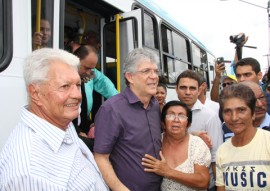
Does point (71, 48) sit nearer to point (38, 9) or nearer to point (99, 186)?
point (38, 9)

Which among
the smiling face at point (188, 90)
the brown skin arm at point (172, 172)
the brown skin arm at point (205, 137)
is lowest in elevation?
the brown skin arm at point (172, 172)

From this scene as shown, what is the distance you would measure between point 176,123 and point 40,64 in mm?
1321

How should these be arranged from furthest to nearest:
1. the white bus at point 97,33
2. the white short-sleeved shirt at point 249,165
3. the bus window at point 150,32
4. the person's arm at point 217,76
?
the bus window at point 150,32
the person's arm at point 217,76
the white bus at point 97,33
the white short-sleeved shirt at point 249,165

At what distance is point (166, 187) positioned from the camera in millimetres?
2549

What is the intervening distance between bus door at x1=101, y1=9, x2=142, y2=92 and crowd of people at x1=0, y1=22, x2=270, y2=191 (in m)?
1.24

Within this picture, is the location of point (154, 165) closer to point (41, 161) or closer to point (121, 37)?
point (41, 161)

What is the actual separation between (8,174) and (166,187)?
1498mm

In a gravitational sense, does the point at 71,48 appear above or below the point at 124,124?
above

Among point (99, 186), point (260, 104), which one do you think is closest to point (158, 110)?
point (260, 104)

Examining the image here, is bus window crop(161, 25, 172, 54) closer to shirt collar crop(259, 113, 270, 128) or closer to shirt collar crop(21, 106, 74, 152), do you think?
shirt collar crop(259, 113, 270, 128)

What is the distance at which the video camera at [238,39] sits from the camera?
252 inches

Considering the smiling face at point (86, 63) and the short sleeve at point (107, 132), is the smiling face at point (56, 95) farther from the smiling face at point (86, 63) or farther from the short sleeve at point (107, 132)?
the smiling face at point (86, 63)

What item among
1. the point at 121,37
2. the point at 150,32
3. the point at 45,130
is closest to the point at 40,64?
the point at 45,130

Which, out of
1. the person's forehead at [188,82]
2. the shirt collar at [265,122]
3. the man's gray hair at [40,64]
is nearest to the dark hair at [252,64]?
the person's forehead at [188,82]
